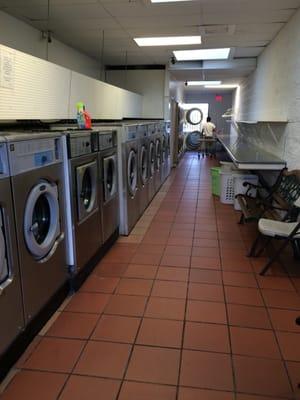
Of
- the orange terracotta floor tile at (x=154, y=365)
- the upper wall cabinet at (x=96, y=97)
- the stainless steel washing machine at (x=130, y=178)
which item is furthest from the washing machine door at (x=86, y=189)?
the upper wall cabinet at (x=96, y=97)

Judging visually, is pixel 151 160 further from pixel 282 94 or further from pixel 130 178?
pixel 282 94

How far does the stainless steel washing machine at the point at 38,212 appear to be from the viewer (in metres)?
1.81

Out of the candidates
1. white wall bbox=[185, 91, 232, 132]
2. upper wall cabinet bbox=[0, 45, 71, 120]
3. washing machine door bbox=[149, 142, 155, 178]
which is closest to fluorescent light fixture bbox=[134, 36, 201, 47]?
washing machine door bbox=[149, 142, 155, 178]

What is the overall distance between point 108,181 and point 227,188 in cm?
253

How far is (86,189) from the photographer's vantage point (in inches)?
112

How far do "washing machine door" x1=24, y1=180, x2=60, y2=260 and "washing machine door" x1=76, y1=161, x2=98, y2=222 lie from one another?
301 millimetres

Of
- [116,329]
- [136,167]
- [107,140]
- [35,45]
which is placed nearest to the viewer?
[116,329]

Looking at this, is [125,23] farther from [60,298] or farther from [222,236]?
[60,298]

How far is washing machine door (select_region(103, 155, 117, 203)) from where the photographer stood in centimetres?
320

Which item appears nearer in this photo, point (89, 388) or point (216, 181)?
point (89, 388)

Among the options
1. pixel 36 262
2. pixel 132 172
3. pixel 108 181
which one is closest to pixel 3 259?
pixel 36 262

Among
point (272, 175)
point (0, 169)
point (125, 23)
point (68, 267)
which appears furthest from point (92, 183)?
point (272, 175)

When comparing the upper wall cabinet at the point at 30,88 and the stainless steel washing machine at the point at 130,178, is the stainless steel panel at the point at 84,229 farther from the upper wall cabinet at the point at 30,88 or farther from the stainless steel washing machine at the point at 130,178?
the upper wall cabinet at the point at 30,88

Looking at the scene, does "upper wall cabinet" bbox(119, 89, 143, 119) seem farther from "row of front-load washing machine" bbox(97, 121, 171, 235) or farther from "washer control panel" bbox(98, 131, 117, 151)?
"washer control panel" bbox(98, 131, 117, 151)
